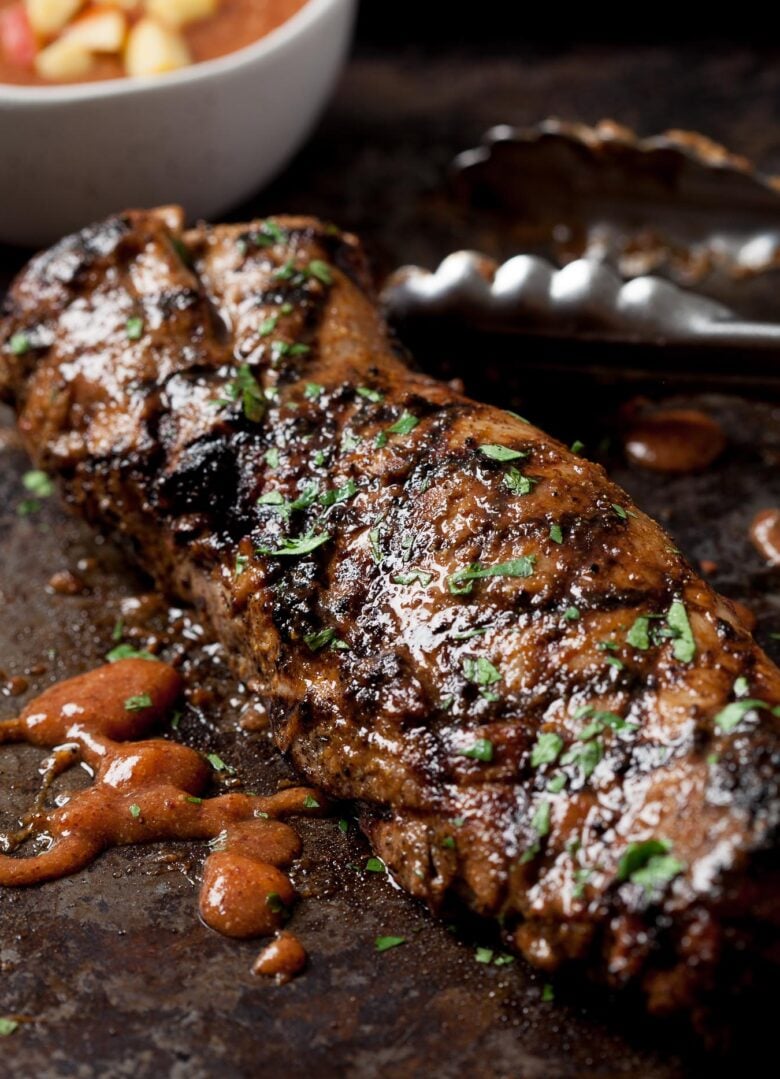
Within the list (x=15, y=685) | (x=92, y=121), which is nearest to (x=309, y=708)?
(x=15, y=685)

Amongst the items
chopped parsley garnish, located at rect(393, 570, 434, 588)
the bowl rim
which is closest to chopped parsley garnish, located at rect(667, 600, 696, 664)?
chopped parsley garnish, located at rect(393, 570, 434, 588)

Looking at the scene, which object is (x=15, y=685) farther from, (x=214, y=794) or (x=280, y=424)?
(x=280, y=424)

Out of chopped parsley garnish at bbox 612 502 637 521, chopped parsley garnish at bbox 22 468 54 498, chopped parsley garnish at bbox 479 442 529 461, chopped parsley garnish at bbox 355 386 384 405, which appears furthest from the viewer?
chopped parsley garnish at bbox 22 468 54 498

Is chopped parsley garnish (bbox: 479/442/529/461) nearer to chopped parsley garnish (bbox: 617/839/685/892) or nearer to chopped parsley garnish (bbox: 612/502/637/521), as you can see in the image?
chopped parsley garnish (bbox: 612/502/637/521)

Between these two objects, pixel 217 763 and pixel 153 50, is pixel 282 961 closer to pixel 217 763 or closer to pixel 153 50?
pixel 217 763

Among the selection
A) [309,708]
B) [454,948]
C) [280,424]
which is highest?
[280,424]

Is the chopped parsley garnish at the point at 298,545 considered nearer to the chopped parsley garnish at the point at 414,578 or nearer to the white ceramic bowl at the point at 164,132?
the chopped parsley garnish at the point at 414,578

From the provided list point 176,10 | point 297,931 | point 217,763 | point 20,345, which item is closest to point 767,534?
point 217,763

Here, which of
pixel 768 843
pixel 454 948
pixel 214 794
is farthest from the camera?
pixel 214 794
